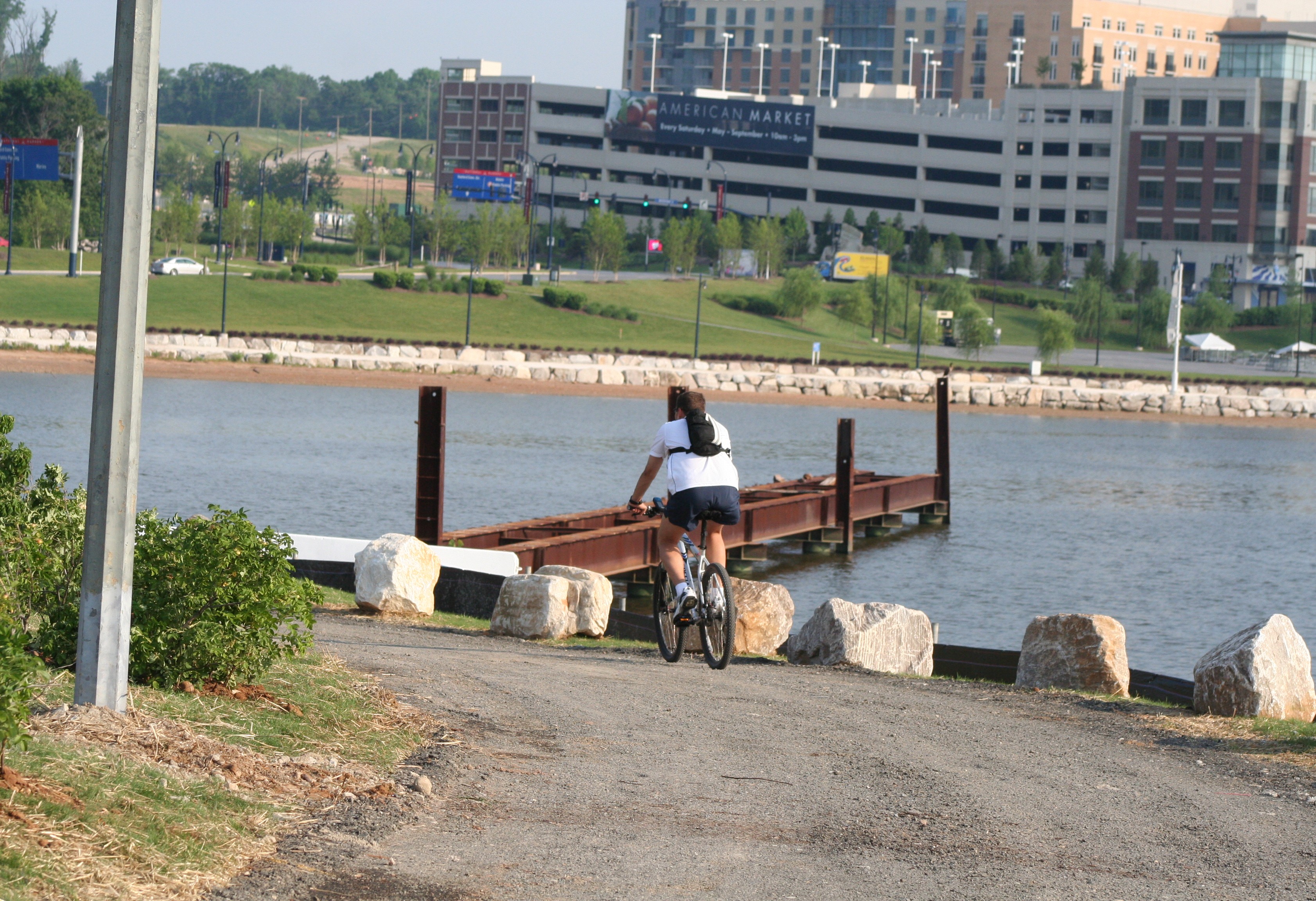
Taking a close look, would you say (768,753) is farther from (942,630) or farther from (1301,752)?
(942,630)

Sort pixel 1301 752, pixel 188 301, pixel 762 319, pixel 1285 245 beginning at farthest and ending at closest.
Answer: pixel 1285 245
pixel 762 319
pixel 188 301
pixel 1301 752

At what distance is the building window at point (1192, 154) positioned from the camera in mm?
145250

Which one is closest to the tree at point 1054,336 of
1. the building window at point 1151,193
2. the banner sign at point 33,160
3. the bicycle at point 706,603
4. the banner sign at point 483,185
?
the building window at point 1151,193

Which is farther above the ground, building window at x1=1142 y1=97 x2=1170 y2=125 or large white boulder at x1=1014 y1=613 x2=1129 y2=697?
building window at x1=1142 y1=97 x2=1170 y2=125

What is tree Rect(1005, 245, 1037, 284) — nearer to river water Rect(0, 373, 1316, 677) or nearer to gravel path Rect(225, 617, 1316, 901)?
river water Rect(0, 373, 1316, 677)

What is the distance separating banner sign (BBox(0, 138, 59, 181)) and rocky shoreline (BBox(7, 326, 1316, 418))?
92.1 feet

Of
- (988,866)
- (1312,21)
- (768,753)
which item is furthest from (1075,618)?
(1312,21)

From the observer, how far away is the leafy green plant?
5469mm

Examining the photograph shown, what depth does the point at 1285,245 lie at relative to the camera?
14388 cm

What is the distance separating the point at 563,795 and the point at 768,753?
161 cm

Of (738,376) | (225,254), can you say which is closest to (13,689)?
(738,376)

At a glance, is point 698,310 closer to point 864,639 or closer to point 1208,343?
point 1208,343

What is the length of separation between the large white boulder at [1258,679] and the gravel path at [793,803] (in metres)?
0.61

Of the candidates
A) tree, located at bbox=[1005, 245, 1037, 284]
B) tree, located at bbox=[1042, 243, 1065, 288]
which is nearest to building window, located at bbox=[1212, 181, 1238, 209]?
tree, located at bbox=[1042, 243, 1065, 288]
